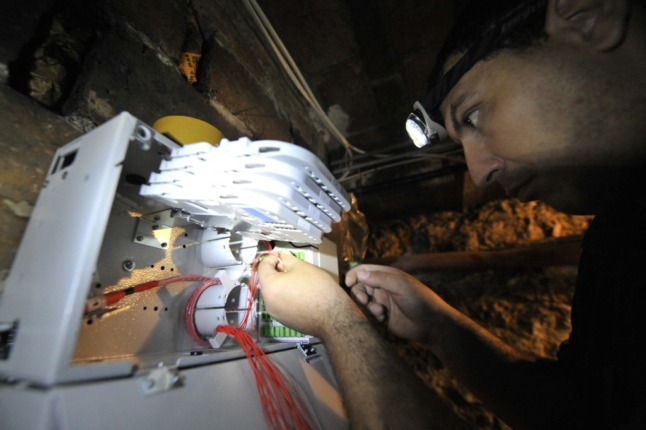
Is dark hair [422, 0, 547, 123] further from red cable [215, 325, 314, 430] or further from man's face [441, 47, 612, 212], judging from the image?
red cable [215, 325, 314, 430]

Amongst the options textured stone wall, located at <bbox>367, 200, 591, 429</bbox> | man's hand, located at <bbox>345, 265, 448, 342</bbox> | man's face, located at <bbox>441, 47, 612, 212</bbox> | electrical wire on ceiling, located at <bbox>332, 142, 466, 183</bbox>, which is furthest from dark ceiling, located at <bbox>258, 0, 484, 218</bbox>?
man's hand, located at <bbox>345, 265, 448, 342</bbox>

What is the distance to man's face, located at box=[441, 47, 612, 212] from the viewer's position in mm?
565

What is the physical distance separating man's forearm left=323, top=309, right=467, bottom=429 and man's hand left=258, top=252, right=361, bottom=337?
27mm

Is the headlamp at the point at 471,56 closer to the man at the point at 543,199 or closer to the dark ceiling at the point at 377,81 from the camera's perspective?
the man at the point at 543,199

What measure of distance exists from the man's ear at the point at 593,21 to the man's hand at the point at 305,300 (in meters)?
0.74

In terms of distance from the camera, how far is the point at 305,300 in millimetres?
651

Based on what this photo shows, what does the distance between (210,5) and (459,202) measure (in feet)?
5.75

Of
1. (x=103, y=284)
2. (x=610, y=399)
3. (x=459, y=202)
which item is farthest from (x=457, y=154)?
(x=103, y=284)

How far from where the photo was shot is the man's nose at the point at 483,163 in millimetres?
728

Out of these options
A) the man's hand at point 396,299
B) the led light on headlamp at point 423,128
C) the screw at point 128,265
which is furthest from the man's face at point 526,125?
the screw at point 128,265

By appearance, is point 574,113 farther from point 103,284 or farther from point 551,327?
point 551,327

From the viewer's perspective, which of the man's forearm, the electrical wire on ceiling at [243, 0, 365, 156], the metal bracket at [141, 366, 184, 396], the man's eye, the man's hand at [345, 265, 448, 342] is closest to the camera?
the metal bracket at [141, 366, 184, 396]

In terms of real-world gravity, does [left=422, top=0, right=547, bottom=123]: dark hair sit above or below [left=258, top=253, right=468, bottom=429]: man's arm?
above

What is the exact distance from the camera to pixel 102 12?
2.31ft
